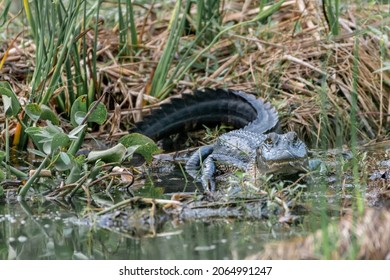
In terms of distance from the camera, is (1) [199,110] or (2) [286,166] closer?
(2) [286,166]

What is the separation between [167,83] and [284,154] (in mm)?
1952

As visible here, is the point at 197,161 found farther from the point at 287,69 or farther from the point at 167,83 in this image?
the point at 287,69

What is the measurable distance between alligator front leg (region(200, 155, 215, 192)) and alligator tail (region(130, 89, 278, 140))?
0.75 metres

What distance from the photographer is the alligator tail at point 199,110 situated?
22.5 ft

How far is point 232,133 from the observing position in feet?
21.4

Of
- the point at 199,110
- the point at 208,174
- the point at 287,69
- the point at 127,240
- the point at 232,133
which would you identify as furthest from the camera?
the point at 287,69

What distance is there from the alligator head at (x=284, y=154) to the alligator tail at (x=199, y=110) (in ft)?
3.73

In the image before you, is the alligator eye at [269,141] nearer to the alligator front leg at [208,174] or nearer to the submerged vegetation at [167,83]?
the submerged vegetation at [167,83]

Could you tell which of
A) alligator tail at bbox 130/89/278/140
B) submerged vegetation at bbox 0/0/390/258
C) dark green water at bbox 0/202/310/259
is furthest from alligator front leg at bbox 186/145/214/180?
dark green water at bbox 0/202/310/259

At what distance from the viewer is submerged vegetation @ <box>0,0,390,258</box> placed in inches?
197

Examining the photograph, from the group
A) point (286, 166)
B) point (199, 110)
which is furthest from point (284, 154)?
point (199, 110)

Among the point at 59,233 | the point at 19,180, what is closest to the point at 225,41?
the point at 19,180

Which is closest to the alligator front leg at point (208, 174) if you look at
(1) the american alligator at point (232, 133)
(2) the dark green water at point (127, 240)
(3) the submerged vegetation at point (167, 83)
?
(1) the american alligator at point (232, 133)

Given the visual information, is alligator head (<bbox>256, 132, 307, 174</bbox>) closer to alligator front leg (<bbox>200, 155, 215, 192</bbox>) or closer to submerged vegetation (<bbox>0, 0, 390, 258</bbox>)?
submerged vegetation (<bbox>0, 0, 390, 258</bbox>)
